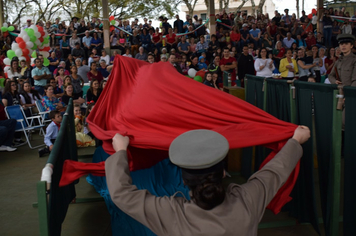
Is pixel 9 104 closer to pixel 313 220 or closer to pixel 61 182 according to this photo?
pixel 61 182

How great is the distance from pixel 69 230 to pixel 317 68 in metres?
9.95

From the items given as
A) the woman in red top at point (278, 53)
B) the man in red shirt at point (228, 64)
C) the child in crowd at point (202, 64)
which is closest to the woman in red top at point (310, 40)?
the woman in red top at point (278, 53)

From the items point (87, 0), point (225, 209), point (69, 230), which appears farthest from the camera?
point (87, 0)

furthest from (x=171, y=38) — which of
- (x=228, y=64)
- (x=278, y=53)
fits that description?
(x=228, y=64)

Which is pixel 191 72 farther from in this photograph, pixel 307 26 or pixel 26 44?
pixel 307 26

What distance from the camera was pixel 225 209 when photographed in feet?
5.55

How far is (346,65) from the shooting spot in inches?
214

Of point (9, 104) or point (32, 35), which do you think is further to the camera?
point (32, 35)

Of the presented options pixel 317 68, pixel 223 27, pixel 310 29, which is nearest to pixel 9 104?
pixel 317 68

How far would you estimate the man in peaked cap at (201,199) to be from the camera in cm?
167

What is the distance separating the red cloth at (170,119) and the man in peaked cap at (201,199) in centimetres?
81

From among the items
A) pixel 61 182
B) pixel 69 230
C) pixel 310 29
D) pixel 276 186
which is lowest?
pixel 69 230

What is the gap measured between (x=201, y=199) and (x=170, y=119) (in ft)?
4.78

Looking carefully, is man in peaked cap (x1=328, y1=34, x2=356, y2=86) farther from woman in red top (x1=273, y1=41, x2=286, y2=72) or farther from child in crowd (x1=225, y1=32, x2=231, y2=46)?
child in crowd (x1=225, y1=32, x2=231, y2=46)
